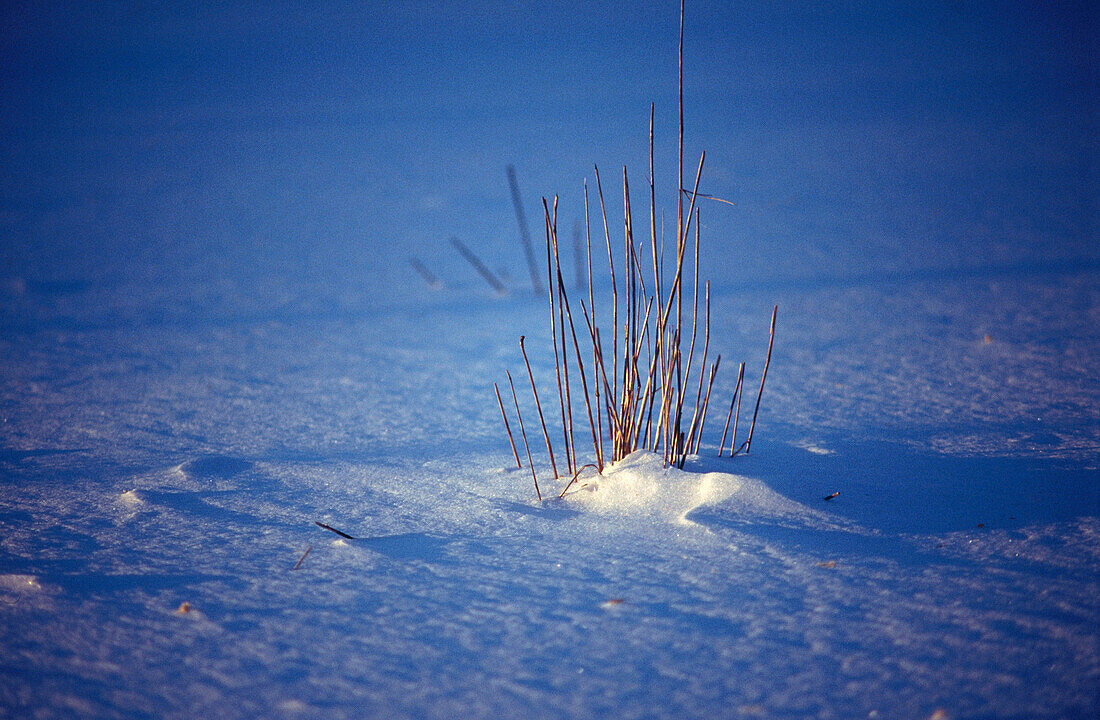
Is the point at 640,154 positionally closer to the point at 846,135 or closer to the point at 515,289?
the point at 846,135

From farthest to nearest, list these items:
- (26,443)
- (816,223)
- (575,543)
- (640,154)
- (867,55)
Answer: (867,55) < (640,154) < (816,223) < (26,443) < (575,543)

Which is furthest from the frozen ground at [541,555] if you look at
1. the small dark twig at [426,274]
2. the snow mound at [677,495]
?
the small dark twig at [426,274]

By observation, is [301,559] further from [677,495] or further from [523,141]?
[523,141]

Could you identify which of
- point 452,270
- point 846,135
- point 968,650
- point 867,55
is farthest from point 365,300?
point 867,55

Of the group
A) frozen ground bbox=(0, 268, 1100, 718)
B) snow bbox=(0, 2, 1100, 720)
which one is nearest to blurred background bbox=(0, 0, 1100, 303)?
snow bbox=(0, 2, 1100, 720)

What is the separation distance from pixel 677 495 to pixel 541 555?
226 mm

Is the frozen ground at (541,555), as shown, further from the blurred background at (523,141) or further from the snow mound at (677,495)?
the blurred background at (523,141)

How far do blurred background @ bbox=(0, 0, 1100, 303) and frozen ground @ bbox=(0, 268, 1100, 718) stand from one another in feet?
3.97

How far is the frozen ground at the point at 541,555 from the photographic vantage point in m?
0.69

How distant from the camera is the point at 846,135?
4.27 metres

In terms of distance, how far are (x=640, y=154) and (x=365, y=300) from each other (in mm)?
2193

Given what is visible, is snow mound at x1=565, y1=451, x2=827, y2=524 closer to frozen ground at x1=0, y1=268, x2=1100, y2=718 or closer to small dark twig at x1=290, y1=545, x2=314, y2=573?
frozen ground at x1=0, y1=268, x2=1100, y2=718

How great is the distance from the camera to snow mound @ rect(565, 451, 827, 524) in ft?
3.23

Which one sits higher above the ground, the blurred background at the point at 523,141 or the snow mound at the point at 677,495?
the blurred background at the point at 523,141
